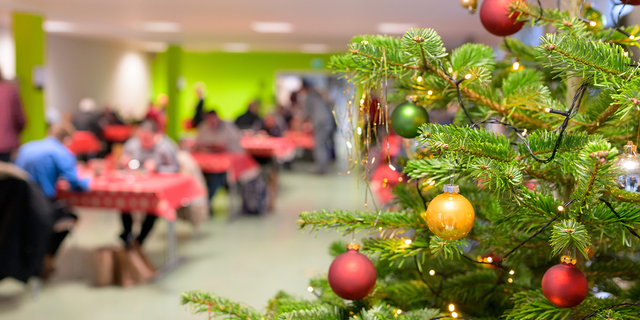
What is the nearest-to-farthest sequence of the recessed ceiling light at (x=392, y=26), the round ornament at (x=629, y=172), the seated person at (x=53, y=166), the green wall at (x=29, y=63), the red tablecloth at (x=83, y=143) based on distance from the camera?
the round ornament at (x=629, y=172)
the seated person at (x=53, y=166)
the green wall at (x=29, y=63)
the recessed ceiling light at (x=392, y=26)
the red tablecloth at (x=83, y=143)

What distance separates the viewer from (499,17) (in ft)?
3.92

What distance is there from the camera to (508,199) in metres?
1.12

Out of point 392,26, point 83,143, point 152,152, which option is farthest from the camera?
point 83,143

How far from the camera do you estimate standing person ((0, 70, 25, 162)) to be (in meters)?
6.32

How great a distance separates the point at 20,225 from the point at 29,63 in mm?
4096

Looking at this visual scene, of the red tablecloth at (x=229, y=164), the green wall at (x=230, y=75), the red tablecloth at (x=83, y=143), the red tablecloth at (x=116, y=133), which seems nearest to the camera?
the red tablecloth at (x=229, y=164)

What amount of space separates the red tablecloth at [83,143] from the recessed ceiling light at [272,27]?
3.54 m

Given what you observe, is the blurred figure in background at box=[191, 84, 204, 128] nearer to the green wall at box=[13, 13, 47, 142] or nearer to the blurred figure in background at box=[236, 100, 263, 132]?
the blurred figure in background at box=[236, 100, 263, 132]

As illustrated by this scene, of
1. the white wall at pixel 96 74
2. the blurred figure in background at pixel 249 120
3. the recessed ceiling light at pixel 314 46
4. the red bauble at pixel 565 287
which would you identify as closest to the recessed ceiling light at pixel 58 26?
the white wall at pixel 96 74

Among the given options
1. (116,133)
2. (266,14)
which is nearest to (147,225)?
(266,14)

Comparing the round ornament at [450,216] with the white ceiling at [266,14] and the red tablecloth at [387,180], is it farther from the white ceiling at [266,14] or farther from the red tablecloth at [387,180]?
the white ceiling at [266,14]

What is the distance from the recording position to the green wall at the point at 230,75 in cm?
1703

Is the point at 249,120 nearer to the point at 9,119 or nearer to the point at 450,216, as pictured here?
the point at 9,119

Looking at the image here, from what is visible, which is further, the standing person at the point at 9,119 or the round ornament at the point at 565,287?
the standing person at the point at 9,119
